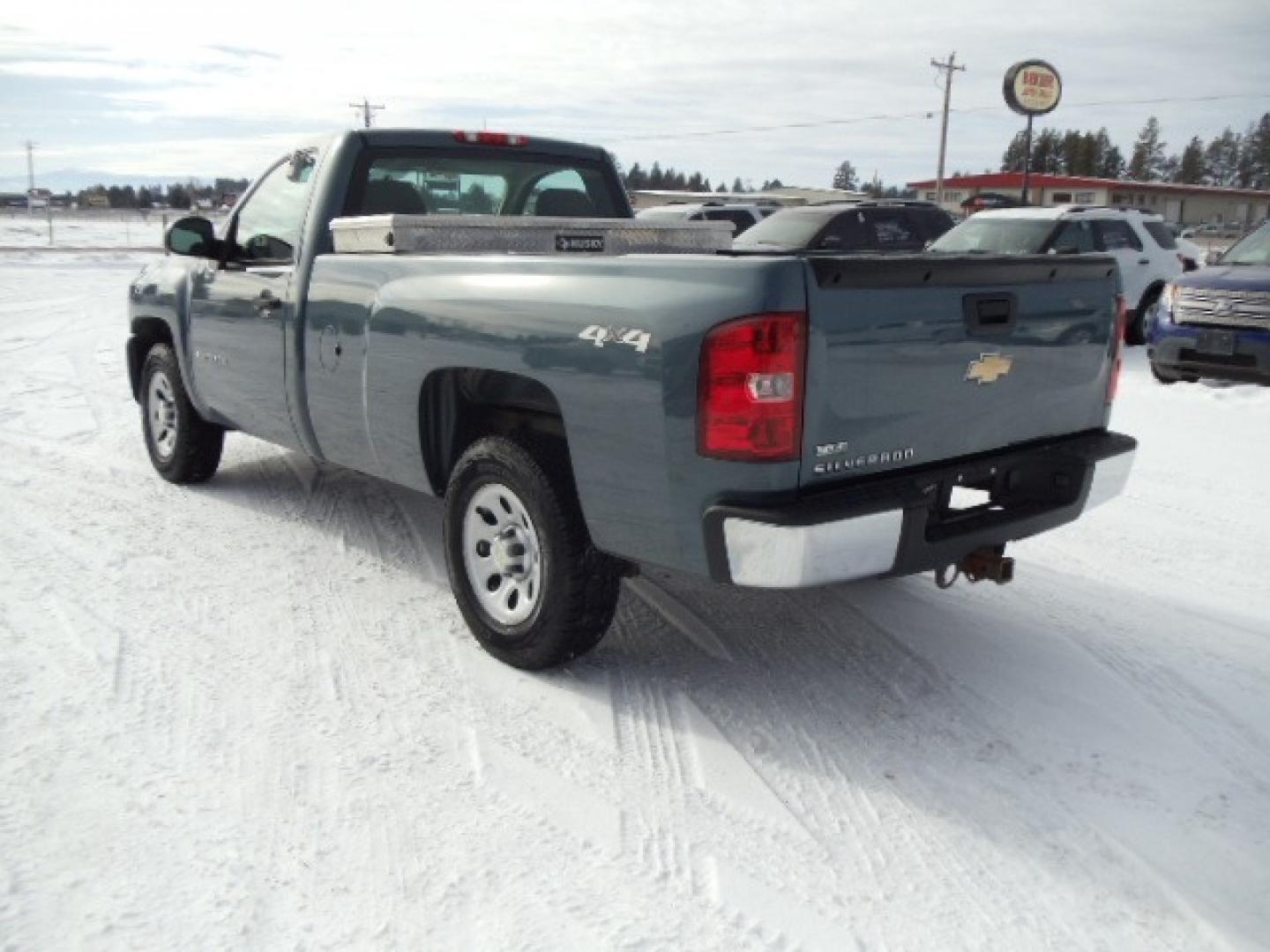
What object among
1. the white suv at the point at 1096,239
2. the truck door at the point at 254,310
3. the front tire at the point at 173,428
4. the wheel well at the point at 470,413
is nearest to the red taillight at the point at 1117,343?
the wheel well at the point at 470,413

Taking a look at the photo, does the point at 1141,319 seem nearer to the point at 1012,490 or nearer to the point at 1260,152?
the point at 1012,490

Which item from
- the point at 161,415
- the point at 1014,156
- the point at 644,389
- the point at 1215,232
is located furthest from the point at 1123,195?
the point at 644,389

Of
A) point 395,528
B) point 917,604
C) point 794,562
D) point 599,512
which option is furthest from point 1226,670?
point 395,528

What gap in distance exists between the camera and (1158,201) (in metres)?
83.6

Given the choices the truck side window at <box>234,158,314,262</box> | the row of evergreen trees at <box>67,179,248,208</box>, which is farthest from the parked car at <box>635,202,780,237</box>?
the row of evergreen trees at <box>67,179,248,208</box>

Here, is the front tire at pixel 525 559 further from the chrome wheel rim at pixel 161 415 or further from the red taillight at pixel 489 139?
the chrome wheel rim at pixel 161 415

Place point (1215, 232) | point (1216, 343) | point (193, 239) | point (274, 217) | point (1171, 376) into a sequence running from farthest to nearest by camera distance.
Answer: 1. point (1215, 232)
2. point (1171, 376)
3. point (1216, 343)
4. point (193, 239)
5. point (274, 217)

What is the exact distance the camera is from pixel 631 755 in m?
3.12

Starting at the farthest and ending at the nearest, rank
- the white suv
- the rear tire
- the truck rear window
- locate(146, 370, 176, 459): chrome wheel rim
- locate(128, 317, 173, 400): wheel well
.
→ the rear tire → the white suv → locate(128, 317, 173, 400): wheel well → locate(146, 370, 176, 459): chrome wheel rim → the truck rear window

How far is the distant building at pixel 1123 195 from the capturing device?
74.2m

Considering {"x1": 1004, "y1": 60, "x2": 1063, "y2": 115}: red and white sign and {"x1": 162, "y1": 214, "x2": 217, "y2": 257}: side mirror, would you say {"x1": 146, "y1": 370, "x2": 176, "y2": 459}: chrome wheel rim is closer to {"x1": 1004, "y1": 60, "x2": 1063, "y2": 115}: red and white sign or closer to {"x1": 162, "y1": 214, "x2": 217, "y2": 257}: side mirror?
{"x1": 162, "y1": 214, "x2": 217, "y2": 257}: side mirror

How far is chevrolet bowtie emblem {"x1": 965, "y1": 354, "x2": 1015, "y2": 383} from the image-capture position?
323cm

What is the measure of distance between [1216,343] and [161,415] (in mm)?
8561

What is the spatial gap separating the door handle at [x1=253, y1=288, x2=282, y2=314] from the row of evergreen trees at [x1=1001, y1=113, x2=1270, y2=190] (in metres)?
126
